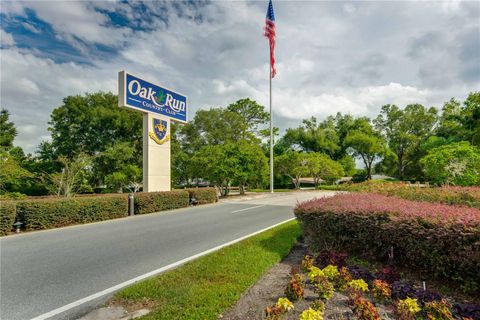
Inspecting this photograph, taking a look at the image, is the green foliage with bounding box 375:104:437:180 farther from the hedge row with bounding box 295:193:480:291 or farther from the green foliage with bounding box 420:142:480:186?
the hedge row with bounding box 295:193:480:291

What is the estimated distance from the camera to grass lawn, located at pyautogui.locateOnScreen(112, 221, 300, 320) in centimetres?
318

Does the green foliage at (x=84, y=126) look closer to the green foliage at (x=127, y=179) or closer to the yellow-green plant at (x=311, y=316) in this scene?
the green foliage at (x=127, y=179)

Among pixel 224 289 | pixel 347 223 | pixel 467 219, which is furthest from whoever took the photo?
pixel 347 223

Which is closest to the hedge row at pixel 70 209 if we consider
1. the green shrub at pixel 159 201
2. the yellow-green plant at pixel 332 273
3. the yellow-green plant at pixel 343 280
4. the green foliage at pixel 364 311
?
the green shrub at pixel 159 201

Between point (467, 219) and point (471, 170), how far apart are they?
50.9 ft

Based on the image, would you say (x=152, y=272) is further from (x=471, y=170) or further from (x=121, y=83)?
(x=471, y=170)

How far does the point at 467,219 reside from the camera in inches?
134

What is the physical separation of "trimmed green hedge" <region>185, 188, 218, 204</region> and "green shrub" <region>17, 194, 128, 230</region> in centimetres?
481

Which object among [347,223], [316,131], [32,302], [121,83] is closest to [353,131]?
[316,131]

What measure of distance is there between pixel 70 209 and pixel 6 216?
1.76m

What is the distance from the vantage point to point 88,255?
5.79m

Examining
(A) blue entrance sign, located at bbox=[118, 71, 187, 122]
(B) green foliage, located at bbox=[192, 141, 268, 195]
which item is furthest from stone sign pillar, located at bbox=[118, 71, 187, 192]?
(B) green foliage, located at bbox=[192, 141, 268, 195]

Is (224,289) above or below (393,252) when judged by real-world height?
below

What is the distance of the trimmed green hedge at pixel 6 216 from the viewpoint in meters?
8.01
